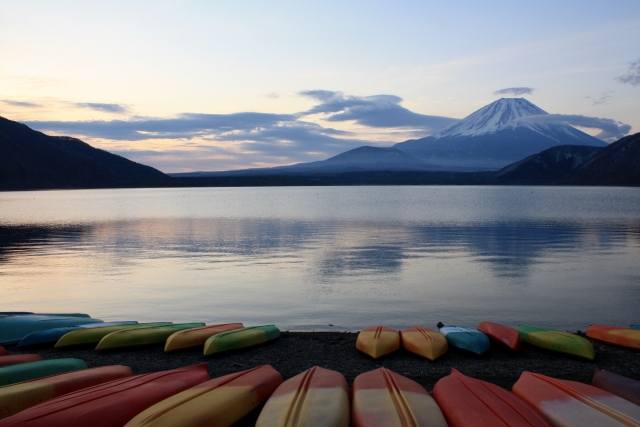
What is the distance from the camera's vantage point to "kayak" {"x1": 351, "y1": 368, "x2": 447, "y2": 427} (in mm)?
5301

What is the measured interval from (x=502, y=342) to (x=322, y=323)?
402 centimetres

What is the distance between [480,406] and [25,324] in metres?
8.65

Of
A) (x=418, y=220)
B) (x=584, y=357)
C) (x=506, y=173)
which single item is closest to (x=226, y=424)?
(x=584, y=357)

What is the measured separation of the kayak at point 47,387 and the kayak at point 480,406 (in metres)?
4.20

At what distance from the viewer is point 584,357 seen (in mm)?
8414

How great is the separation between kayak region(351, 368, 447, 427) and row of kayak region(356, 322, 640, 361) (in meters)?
2.09

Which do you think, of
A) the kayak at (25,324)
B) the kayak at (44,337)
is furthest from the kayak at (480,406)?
the kayak at (25,324)

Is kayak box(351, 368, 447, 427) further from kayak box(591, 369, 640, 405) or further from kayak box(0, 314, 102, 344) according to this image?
kayak box(0, 314, 102, 344)

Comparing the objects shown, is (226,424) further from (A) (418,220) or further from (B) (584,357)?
(A) (418,220)

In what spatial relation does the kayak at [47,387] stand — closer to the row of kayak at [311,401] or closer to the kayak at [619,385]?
the row of kayak at [311,401]

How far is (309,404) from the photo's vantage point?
5.63 m

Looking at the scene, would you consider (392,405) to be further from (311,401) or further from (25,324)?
(25,324)

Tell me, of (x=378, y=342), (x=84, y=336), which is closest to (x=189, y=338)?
(x=84, y=336)

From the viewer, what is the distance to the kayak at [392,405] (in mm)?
5301
